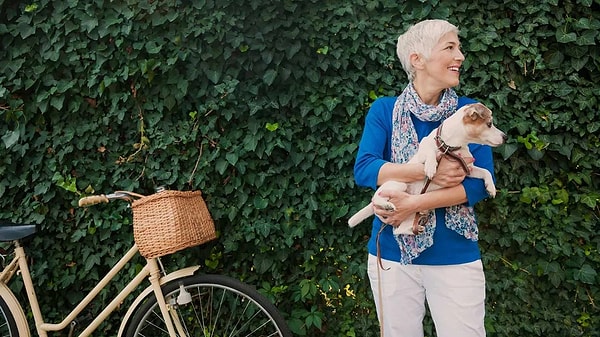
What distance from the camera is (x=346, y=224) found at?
3391 millimetres

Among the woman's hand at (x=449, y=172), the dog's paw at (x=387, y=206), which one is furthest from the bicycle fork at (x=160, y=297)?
the woman's hand at (x=449, y=172)

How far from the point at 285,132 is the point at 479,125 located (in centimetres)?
145

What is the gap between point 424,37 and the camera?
7.43ft

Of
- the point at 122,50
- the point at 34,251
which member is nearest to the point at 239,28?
the point at 122,50

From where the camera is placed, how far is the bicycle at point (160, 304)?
2967 millimetres

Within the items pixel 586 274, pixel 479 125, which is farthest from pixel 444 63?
pixel 586 274

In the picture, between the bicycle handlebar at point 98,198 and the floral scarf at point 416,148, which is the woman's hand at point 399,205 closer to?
the floral scarf at point 416,148

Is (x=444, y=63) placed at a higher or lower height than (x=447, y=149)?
higher

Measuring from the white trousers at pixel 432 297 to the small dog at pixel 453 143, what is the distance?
218 mm

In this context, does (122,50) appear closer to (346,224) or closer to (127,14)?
(127,14)

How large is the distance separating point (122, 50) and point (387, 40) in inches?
63.7

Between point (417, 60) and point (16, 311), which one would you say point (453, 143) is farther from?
point (16, 311)

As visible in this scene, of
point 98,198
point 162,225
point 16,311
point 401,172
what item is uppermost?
point 401,172

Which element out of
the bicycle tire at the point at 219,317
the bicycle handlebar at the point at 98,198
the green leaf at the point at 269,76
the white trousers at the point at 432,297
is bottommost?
the bicycle tire at the point at 219,317
